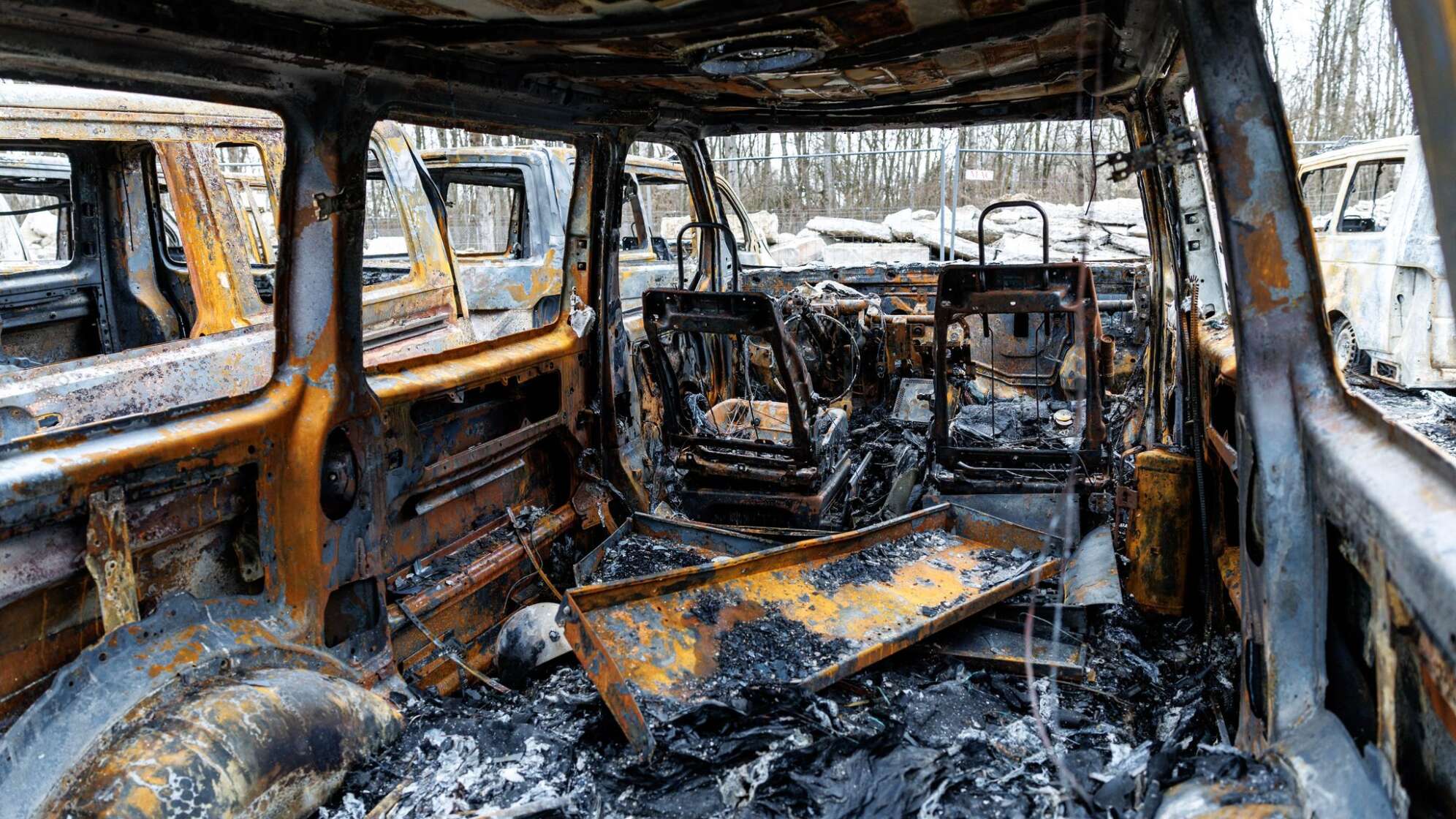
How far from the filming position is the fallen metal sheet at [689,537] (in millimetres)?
3922

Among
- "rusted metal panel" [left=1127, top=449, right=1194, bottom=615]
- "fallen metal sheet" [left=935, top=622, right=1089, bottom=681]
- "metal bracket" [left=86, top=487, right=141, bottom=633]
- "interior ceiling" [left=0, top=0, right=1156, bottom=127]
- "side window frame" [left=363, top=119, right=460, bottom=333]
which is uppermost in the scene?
"interior ceiling" [left=0, top=0, right=1156, bottom=127]

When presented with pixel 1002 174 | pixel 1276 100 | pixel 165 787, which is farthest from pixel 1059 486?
pixel 1002 174

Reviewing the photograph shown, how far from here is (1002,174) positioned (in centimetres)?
1870

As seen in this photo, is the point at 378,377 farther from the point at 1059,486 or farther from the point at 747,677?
the point at 1059,486

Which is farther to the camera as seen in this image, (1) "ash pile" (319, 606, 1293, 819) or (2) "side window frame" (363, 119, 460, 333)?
(2) "side window frame" (363, 119, 460, 333)

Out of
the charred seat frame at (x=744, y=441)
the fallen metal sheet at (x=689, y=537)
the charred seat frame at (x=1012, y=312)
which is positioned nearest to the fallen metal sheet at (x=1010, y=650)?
the fallen metal sheet at (x=689, y=537)

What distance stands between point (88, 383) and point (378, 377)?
2.06 m

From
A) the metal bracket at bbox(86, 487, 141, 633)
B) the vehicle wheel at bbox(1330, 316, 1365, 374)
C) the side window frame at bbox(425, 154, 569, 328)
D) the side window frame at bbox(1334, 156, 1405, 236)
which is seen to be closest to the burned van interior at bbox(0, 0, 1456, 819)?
the metal bracket at bbox(86, 487, 141, 633)

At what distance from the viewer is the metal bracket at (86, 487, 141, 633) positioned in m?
2.06

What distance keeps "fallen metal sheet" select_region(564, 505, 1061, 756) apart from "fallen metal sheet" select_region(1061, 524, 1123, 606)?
106mm

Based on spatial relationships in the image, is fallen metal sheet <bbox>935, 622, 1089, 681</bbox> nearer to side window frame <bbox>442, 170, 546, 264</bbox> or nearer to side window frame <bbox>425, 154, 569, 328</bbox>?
side window frame <bbox>425, 154, 569, 328</bbox>

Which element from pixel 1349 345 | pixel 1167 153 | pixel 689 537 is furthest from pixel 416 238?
pixel 1349 345

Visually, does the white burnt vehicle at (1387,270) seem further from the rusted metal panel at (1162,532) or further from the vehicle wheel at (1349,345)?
the rusted metal panel at (1162,532)

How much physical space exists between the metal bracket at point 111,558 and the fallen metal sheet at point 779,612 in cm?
113
